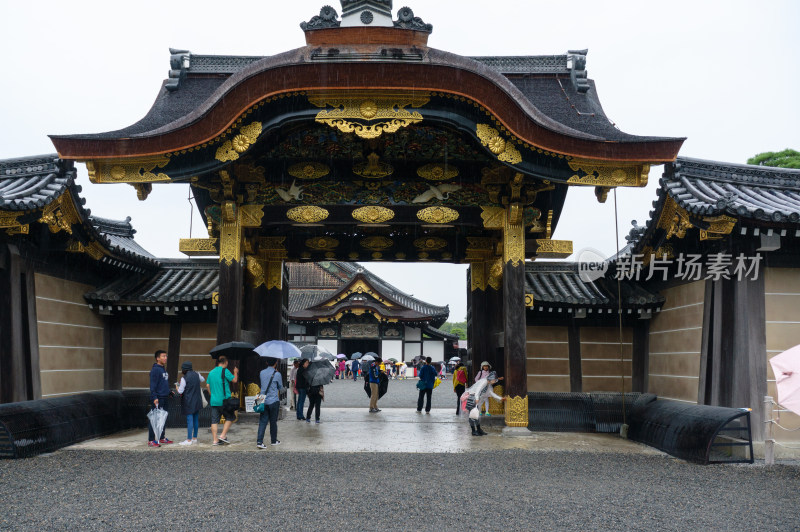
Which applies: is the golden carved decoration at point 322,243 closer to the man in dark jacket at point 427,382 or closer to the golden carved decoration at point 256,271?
the golden carved decoration at point 256,271

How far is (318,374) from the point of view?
44.1 feet

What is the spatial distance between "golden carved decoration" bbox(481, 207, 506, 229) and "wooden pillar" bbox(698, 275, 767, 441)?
3.99 metres

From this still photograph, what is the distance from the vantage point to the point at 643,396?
39.9 feet

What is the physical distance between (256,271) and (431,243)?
4037 mm

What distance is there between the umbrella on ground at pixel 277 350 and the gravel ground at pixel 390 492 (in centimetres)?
239

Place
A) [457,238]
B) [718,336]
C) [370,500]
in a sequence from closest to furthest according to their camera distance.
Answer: [370,500] → [718,336] → [457,238]

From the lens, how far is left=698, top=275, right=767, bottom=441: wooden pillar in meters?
9.29

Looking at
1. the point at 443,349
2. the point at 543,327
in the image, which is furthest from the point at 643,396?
the point at 443,349

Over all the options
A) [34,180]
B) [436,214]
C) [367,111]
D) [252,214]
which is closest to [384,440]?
[436,214]

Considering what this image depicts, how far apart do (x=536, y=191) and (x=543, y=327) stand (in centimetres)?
351

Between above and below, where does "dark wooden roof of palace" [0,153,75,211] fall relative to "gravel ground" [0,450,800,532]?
above

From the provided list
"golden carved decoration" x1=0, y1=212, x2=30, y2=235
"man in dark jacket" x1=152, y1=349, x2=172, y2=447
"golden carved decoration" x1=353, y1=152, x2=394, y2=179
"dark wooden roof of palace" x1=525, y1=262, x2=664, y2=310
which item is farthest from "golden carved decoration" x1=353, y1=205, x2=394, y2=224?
"golden carved decoration" x1=0, y1=212, x2=30, y2=235

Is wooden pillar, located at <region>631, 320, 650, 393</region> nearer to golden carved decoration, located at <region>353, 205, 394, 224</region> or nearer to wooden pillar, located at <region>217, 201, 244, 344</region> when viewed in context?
golden carved decoration, located at <region>353, 205, 394, 224</region>

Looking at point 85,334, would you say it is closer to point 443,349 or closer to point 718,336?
point 718,336
